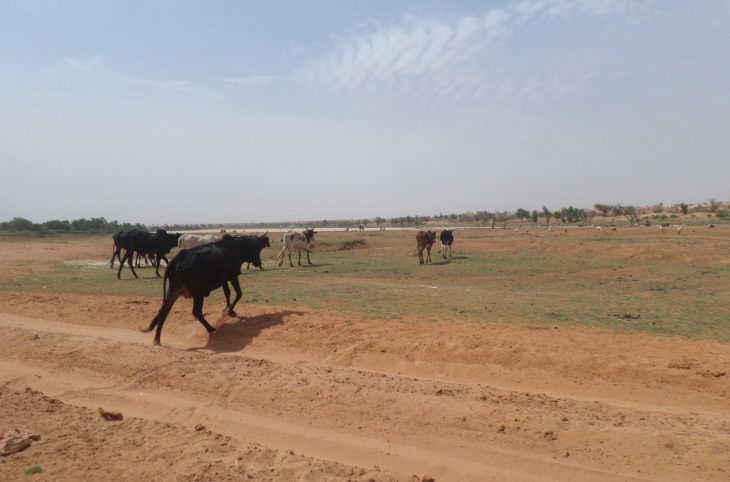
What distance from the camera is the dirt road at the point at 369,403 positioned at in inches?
206

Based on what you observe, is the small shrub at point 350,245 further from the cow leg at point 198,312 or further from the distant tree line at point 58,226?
the distant tree line at point 58,226

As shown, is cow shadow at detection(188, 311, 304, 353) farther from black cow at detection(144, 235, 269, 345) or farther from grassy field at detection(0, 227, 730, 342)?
grassy field at detection(0, 227, 730, 342)

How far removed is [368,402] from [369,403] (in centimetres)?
3

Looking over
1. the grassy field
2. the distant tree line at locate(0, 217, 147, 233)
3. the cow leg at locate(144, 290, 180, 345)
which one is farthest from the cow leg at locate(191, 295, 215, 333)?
the distant tree line at locate(0, 217, 147, 233)

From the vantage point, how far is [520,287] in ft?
58.0

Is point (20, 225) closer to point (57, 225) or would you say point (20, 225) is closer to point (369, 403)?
point (57, 225)

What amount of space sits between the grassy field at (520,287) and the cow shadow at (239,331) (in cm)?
161

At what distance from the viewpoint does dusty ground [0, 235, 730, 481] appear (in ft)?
17.1

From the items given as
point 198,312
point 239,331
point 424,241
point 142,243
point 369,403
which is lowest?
point 369,403

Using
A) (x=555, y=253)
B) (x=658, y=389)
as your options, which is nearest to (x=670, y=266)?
(x=555, y=253)

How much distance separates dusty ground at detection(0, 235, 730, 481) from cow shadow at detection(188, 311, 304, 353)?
2.1 inches

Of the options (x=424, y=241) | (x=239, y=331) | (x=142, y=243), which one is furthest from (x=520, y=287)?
(x=142, y=243)

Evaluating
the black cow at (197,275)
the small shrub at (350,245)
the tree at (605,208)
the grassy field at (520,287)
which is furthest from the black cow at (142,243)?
the tree at (605,208)

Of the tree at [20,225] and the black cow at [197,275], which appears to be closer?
the black cow at [197,275]
